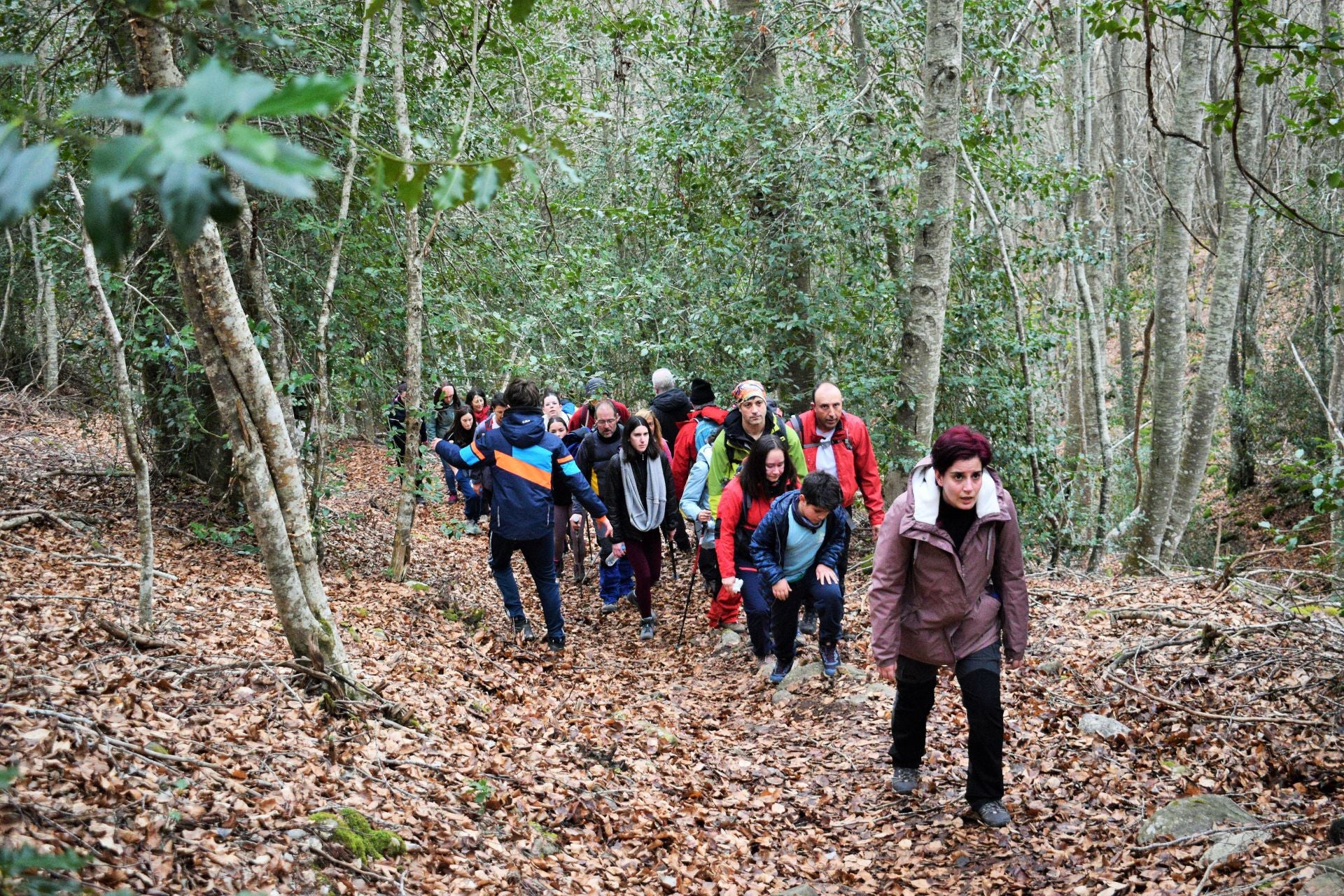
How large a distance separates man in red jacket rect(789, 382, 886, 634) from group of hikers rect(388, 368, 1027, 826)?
15 mm

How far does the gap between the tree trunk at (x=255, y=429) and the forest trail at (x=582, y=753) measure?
41 centimetres

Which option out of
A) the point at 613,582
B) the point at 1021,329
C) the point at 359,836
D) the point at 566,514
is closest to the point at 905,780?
the point at 359,836

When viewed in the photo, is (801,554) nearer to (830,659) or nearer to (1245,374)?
(830,659)

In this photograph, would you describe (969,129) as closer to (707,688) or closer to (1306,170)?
(707,688)

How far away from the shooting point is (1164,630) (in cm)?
698

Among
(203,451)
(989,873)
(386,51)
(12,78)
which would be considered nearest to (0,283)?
(203,451)

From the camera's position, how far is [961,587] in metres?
4.77

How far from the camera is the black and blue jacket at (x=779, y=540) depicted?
707 centimetres

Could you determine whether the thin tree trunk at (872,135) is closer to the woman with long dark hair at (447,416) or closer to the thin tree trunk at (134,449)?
the woman with long dark hair at (447,416)

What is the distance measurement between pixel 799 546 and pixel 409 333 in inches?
162

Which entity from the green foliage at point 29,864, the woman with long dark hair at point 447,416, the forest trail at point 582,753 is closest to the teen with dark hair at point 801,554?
the forest trail at point 582,753

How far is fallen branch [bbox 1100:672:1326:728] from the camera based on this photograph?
504 centimetres

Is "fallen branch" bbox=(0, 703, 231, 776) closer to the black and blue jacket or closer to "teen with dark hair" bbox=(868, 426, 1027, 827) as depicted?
"teen with dark hair" bbox=(868, 426, 1027, 827)

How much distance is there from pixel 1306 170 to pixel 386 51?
16622 mm
